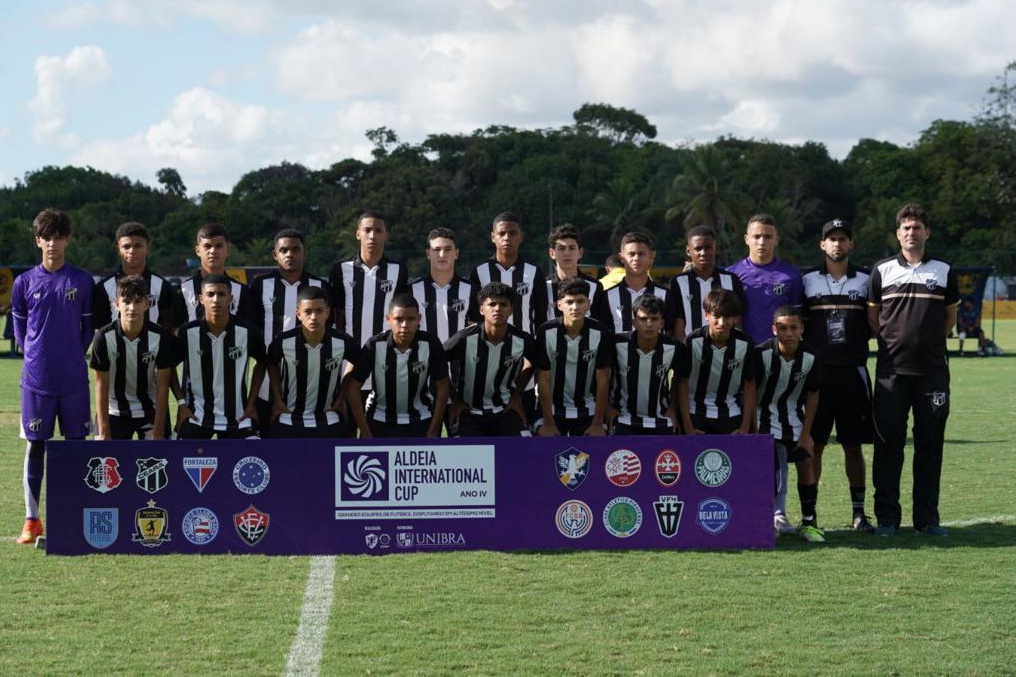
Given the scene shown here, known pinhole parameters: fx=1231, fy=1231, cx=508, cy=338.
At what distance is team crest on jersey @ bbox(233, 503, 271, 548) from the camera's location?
21.6 ft

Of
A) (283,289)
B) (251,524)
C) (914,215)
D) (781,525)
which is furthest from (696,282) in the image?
(251,524)

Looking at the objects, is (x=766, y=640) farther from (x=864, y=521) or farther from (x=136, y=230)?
(x=136, y=230)

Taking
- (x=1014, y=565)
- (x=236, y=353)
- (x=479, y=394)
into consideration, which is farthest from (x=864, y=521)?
(x=236, y=353)

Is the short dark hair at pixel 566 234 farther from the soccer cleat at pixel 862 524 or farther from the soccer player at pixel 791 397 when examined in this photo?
the soccer cleat at pixel 862 524

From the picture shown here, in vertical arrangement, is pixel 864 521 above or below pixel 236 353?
below

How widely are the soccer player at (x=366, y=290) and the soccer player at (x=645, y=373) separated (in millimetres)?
1608

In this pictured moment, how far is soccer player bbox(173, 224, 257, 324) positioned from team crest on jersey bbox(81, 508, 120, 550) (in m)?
1.42

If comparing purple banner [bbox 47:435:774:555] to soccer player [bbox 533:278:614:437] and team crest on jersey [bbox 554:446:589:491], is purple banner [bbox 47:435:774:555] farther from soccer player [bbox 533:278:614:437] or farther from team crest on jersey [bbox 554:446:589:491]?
soccer player [bbox 533:278:614:437]

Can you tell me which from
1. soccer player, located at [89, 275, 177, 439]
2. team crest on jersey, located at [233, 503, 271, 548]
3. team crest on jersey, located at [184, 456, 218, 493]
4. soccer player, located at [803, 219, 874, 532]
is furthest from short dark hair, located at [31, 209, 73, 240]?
soccer player, located at [803, 219, 874, 532]

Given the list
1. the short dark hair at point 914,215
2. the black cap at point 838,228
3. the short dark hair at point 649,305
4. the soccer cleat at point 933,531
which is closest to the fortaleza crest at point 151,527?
the short dark hair at point 649,305

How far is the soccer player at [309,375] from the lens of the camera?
23.3 feet

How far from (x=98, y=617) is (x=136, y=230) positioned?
2.80m

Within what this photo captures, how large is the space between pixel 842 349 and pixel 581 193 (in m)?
62.5

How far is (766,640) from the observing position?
499cm
